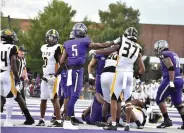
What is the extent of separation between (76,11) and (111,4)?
12531mm

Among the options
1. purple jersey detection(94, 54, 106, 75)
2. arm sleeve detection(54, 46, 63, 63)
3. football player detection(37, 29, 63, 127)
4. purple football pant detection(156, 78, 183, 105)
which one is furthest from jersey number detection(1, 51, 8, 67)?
purple football pant detection(156, 78, 183, 105)

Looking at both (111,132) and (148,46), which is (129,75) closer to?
(111,132)

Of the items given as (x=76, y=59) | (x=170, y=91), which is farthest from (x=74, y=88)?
(x=170, y=91)

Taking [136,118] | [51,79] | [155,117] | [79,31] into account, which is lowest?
[155,117]

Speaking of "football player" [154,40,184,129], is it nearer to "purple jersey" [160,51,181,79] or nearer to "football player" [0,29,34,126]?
"purple jersey" [160,51,181,79]

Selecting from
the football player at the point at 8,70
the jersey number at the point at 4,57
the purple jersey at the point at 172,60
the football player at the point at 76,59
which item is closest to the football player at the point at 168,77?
the purple jersey at the point at 172,60

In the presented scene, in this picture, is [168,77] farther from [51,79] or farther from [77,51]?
[51,79]

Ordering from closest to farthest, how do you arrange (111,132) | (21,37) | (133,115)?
(111,132)
(133,115)
(21,37)

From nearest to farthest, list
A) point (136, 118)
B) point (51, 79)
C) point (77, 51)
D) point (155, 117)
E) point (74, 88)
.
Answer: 1. point (74, 88)
2. point (77, 51)
3. point (51, 79)
4. point (136, 118)
5. point (155, 117)

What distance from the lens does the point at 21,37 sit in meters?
43.6

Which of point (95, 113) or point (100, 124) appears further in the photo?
point (95, 113)

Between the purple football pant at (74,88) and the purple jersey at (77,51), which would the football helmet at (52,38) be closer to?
the purple jersey at (77,51)

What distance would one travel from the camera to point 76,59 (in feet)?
27.8

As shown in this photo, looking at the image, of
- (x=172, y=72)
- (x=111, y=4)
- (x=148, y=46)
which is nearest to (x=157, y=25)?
(x=148, y=46)
